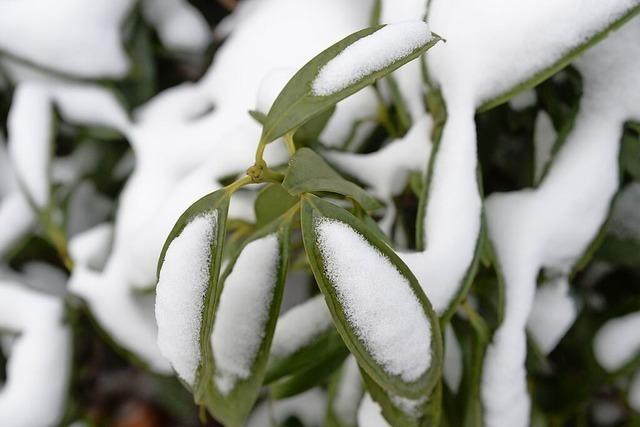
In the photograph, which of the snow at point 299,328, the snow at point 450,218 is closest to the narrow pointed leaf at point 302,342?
the snow at point 299,328

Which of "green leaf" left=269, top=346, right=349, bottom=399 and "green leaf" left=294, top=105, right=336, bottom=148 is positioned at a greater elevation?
"green leaf" left=294, top=105, right=336, bottom=148

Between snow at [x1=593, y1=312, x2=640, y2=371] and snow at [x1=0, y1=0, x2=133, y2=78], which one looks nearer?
snow at [x1=593, y1=312, x2=640, y2=371]

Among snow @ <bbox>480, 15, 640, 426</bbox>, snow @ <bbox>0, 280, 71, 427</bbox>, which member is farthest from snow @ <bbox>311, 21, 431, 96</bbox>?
snow @ <bbox>0, 280, 71, 427</bbox>

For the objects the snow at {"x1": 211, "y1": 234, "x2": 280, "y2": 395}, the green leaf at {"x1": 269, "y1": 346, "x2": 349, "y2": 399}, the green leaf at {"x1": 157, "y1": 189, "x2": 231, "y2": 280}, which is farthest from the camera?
the green leaf at {"x1": 269, "y1": 346, "x2": 349, "y2": 399}

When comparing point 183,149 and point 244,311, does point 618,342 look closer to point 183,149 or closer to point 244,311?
point 244,311

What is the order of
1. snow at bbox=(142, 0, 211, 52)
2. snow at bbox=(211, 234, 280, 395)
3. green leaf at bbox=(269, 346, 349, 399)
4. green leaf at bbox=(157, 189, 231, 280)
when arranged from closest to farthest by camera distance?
green leaf at bbox=(157, 189, 231, 280)
snow at bbox=(211, 234, 280, 395)
green leaf at bbox=(269, 346, 349, 399)
snow at bbox=(142, 0, 211, 52)

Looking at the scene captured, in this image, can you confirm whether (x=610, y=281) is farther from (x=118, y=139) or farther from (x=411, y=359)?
(x=118, y=139)

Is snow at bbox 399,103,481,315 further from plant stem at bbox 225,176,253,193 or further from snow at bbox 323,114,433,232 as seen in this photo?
plant stem at bbox 225,176,253,193
